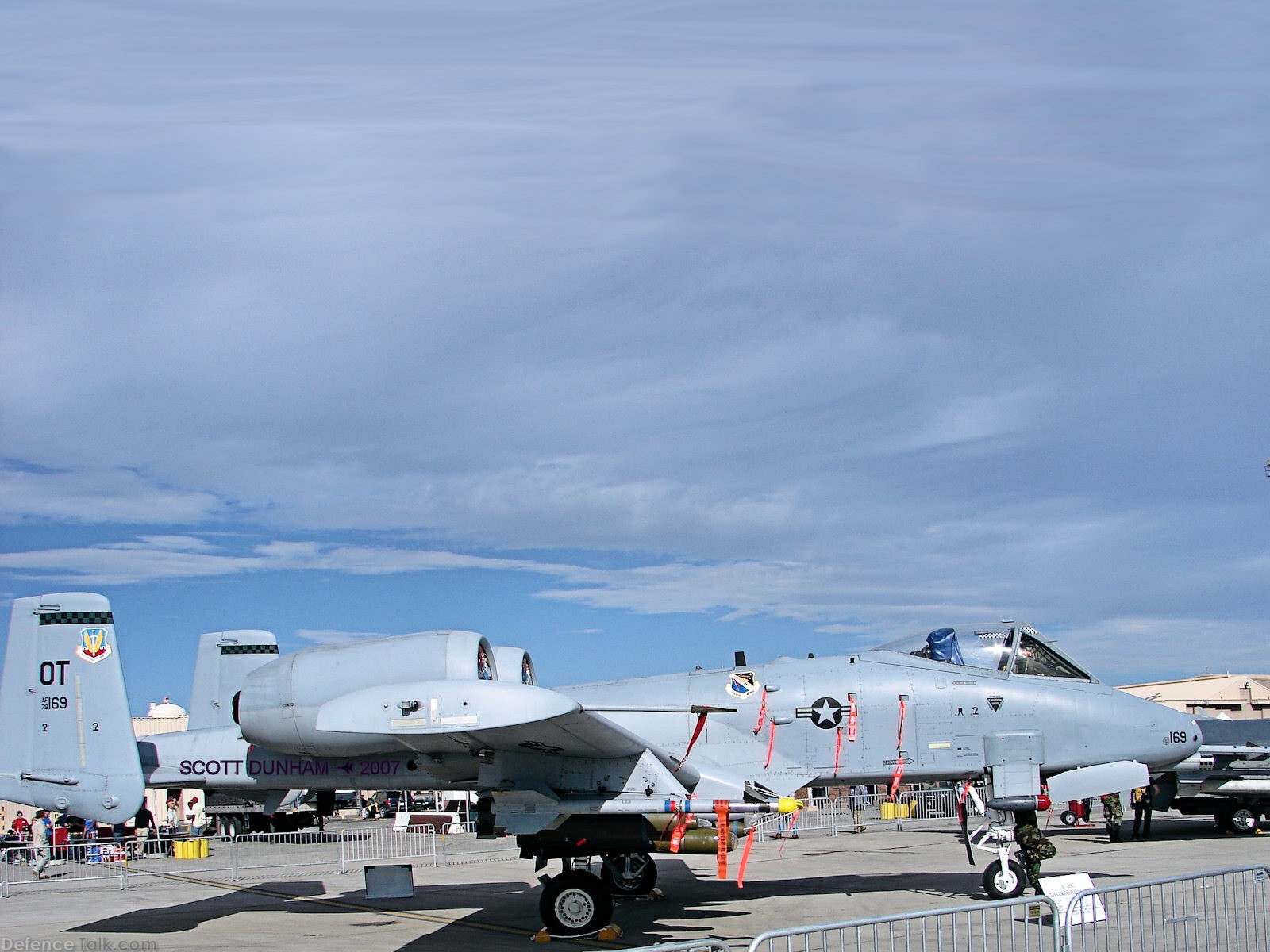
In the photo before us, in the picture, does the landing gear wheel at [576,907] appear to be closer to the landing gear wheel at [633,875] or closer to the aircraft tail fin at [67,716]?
the landing gear wheel at [633,875]

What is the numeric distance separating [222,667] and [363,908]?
6.48 meters

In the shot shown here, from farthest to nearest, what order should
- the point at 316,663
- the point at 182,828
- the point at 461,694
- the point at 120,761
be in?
the point at 182,828 → the point at 120,761 → the point at 316,663 → the point at 461,694

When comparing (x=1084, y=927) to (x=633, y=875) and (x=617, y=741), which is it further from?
(x=633, y=875)

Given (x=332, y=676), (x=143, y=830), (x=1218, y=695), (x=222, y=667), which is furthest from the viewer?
(x=1218, y=695)

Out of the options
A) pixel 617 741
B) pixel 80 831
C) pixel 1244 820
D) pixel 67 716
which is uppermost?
pixel 67 716

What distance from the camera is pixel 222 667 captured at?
782 inches

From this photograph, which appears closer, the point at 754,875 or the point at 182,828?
the point at 754,875

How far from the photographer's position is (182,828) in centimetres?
3781

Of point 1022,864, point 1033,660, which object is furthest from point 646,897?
point 1033,660

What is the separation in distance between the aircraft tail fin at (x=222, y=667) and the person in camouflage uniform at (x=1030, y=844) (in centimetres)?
1296

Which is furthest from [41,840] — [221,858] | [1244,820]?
[1244,820]

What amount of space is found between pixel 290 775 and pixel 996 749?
28.5 feet

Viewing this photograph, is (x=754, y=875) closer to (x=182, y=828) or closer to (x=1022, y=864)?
(x=1022, y=864)

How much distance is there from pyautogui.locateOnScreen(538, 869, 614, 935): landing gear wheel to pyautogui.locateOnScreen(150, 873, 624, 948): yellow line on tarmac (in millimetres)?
161
